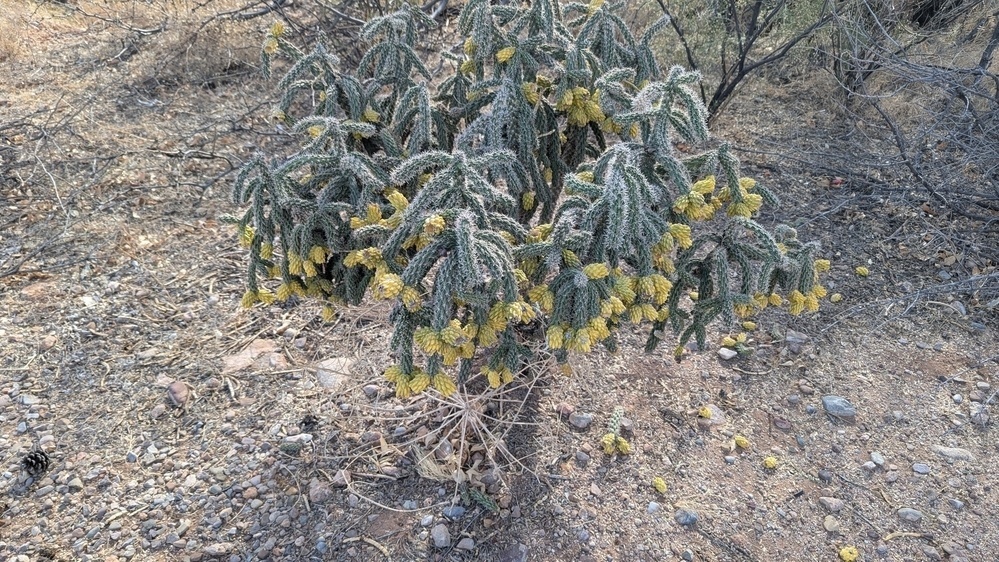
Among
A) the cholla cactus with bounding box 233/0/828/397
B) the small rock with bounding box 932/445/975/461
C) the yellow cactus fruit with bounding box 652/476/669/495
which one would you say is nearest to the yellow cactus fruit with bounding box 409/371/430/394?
the cholla cactus with bounding box 233/0/828/397

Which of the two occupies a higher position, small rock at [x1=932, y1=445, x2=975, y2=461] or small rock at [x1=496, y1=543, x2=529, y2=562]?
small rock at [x1=932, y1=445, x2=975, y2=461]

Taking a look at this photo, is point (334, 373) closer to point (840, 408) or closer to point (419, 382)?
point (419, 382)

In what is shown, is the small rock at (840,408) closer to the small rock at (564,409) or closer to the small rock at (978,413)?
the small rock at (978,413)

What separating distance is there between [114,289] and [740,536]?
3.14 meters

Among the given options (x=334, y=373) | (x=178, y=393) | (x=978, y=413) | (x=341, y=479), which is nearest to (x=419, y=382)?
(x=341, y=479)

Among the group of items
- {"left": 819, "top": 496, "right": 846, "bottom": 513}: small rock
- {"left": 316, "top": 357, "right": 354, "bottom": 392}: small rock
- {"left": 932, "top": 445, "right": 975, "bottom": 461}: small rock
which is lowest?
{"left": 819, "top": 496, "right": 846, "bottom": 513}: small rock

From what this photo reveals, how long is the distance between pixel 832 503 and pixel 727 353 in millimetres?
800

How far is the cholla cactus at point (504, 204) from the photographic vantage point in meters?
1.71

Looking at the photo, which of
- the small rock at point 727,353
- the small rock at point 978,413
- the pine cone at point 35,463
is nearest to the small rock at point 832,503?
the small rock at point 727,353

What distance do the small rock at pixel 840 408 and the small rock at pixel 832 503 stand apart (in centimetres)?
44

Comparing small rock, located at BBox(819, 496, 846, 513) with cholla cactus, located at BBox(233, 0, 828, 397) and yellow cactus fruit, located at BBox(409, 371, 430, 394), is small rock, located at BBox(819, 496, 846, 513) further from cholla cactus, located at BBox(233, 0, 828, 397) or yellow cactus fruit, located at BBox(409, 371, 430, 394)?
yellow cactus fruit, located at BBox(409, 371, 430, 394)

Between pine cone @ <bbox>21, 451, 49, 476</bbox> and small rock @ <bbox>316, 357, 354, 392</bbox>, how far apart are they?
3.48 ft

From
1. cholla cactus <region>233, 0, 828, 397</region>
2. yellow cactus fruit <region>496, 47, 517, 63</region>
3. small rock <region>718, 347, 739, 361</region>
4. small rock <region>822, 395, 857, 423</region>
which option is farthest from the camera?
small rock <region>718, 347, 739, 361</region>

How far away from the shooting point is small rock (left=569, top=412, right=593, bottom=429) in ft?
8.59
